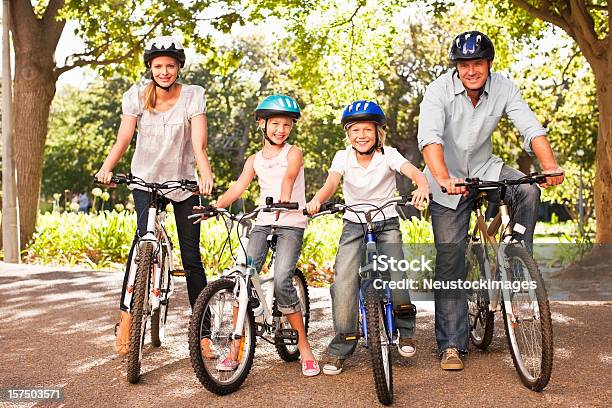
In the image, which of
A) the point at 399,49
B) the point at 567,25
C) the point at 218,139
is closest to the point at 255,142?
the point at 218,139

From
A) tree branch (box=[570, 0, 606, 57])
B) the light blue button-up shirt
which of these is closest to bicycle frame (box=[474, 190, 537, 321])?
the light blue button-up shirt

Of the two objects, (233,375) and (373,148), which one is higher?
(373,148)

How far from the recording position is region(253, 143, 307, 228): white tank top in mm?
5262

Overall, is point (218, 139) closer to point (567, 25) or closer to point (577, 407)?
point (567, 25)

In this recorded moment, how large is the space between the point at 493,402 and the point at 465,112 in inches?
74.6

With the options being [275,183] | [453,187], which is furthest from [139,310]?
[453,187]

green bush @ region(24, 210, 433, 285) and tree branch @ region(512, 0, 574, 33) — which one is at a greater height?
tree branch @ region(512, 0, 574, 33)

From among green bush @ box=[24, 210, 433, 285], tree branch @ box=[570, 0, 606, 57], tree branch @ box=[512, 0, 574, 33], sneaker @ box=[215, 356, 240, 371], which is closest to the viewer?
sneaker @ box=[215, 356, 240, 371]

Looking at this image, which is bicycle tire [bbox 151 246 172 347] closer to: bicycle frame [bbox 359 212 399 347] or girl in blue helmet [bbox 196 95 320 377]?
girl in blue helmet [bbox 196 95 320 377]

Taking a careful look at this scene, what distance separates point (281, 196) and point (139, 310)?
111 centimetres

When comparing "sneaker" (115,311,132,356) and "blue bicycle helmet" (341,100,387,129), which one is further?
"sneaker" (115,311,132,356)

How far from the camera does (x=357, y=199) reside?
17.5 feet

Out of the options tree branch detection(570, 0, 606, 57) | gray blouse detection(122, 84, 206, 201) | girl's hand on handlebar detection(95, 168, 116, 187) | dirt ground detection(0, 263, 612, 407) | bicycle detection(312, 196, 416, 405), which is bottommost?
dirt ground detection(0, 263, 612, 407)

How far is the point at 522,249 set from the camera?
4.84 m
